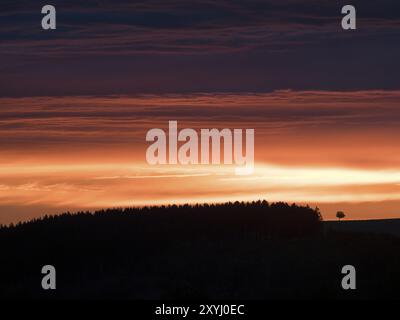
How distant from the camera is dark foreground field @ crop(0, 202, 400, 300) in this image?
128ft

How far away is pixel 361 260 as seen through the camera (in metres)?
41.7

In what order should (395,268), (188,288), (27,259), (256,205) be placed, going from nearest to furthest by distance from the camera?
(188,288) < (395,268) < (27,259) < (256,205)

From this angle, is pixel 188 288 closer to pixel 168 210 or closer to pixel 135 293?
pixel 135 293

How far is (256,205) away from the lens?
46781 millimetres

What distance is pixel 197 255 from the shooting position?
41875mm

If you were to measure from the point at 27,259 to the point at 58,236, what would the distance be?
4.74 ft

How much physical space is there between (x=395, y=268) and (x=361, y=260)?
163 centimetres

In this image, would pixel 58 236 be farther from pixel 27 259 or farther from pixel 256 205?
pixel 256 205

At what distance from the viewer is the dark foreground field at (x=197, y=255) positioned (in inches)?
1540

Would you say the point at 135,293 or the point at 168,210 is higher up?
the point at 168,210
